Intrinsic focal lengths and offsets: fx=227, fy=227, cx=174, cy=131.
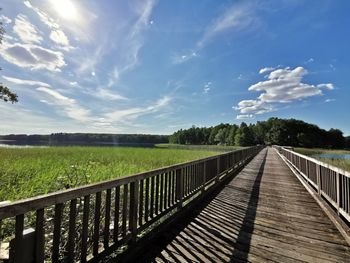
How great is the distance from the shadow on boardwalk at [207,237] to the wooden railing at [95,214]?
363 mm

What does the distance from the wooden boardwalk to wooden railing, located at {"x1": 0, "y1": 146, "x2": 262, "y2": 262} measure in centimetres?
47

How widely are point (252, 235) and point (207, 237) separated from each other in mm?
757

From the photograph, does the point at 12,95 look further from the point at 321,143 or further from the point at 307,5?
the point at 321,143

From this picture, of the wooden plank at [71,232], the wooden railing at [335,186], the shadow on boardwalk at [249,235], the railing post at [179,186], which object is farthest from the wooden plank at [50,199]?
the wooden railing at [335,186]

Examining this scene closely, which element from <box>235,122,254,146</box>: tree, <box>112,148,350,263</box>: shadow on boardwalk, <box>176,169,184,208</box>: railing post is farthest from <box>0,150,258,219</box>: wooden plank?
<box>235,122,254,146</box>: tree

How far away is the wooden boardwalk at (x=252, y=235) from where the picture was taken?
9.89 ft

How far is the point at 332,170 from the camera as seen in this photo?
470cm

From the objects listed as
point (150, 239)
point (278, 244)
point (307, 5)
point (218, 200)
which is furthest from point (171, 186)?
point (307, 5)

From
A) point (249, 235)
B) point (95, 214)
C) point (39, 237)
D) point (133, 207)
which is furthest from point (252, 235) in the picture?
point (39, 237)

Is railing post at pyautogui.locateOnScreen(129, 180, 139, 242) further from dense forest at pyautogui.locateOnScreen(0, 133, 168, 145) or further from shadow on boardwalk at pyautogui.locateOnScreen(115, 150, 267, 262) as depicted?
dense forest at pyautogui.locateOnScreen(0, 133, 168, 145)

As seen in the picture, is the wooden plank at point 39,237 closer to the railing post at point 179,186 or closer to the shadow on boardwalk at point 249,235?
the shadow on boardwalk at point 249,235

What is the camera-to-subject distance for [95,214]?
8.50 ft

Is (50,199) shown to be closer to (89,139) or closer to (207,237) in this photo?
(207,237)

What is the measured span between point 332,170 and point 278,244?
232 cm
